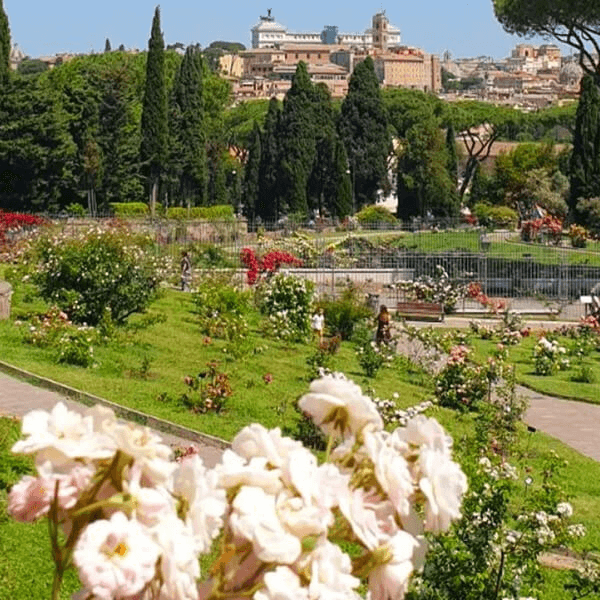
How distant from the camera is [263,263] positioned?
22266mm

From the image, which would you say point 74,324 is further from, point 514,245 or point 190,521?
point 514,245

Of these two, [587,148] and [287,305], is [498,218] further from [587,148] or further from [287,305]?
[287,305]

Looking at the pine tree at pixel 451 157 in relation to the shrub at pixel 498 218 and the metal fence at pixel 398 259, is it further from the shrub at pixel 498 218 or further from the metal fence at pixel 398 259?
the metal fence at pixel 398 259

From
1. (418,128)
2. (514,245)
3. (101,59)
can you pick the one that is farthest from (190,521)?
(101,59)

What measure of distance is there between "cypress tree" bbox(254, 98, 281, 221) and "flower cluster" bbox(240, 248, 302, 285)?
20.9m

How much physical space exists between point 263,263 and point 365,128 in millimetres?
26341

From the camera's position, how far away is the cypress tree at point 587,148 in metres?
38.0

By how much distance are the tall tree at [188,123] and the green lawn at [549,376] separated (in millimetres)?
23720

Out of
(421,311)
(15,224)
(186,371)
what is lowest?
(421,311)

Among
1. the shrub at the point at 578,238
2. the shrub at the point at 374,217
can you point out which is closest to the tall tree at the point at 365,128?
the shrub at the point at 374,217

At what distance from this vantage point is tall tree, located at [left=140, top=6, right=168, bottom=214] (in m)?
37.3

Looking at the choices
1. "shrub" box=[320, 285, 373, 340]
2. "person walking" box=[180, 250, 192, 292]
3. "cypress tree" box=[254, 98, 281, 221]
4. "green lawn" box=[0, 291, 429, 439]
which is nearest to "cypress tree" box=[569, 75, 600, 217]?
"cypress tree" box=[254, 98, 281, 221]

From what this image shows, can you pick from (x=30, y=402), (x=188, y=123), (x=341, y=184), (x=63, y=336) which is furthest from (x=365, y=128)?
(x=30, y=402)

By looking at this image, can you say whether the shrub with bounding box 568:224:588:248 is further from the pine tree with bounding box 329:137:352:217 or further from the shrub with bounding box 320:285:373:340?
the pine tree with bounding box 329:137:352:217
